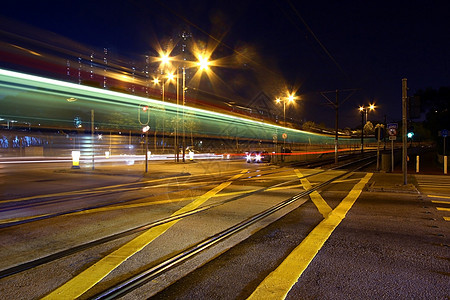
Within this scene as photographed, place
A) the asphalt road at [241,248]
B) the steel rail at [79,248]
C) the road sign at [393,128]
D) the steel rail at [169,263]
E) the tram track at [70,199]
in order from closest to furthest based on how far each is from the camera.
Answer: the steel rail at [169,263], the asphalt road at [241,248], the steel rail at [79,248], the tram track at [70,199], the road sign at [393,128]

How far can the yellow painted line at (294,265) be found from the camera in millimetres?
3256

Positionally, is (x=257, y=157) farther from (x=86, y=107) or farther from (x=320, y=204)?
(x=320, y=204)

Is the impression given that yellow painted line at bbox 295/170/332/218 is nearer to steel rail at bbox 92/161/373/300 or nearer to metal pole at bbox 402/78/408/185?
steel rail at bbox 92/161/373/300

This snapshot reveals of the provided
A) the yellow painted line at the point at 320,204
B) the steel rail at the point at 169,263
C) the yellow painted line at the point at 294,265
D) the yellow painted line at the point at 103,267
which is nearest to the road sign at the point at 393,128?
the yellow painted line at the point at 320,204

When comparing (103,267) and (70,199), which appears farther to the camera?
(70,199)

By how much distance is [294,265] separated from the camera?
3992mm

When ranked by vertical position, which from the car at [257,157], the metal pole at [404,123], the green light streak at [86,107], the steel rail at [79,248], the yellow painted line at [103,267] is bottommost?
the yellow painted line at [103,267]

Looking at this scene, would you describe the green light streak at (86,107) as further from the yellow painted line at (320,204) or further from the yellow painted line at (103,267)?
the yellow painted line at (320,204)

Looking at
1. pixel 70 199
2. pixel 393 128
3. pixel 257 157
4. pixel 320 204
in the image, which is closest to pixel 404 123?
pixel 393 128

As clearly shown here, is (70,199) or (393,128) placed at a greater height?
(393,128)

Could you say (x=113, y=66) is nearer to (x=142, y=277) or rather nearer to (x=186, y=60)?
(x=186, y=60)

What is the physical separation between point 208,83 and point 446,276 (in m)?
35.0

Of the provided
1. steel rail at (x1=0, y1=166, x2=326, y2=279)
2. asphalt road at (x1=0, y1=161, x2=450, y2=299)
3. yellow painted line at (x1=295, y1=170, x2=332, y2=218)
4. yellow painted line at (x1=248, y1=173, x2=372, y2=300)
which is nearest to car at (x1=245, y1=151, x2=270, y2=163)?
yellow painted line at (x1=295, y1=170, x2=332, y2=218)

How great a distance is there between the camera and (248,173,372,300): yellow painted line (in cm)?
326
